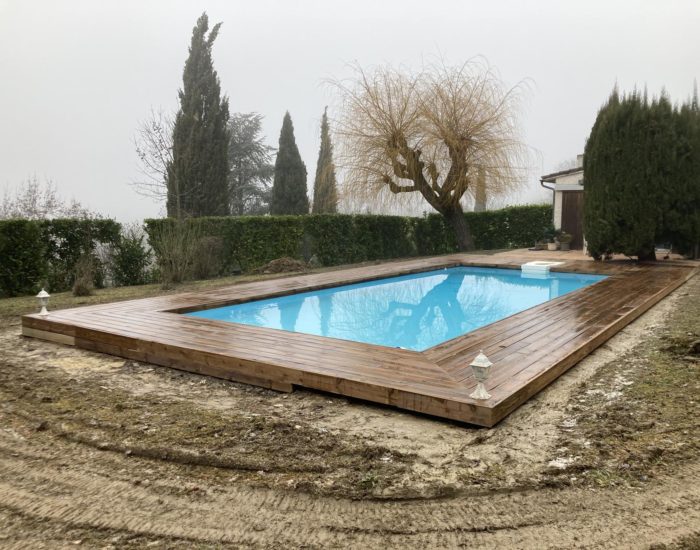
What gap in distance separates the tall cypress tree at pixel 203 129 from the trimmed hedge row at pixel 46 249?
662 cm

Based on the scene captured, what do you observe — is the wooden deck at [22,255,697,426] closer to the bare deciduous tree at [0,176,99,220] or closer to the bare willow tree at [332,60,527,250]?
the bare willow tree at [332,60,527,250]

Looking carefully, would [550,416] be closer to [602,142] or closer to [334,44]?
[602,142]

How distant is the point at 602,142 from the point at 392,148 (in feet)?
15.6

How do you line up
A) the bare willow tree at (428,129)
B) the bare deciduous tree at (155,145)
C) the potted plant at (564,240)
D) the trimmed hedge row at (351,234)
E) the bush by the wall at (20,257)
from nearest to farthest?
the bush by the wall at (20,257) < the trimmed hedge row at (351,234) < the bare willow tree at (428,129) < the bare deciduous tree at (155,145) < the potted plant at (564,240)

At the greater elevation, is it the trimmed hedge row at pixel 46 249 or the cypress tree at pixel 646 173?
→ the cypress tree at pixel 646 173

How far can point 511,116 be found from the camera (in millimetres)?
13508

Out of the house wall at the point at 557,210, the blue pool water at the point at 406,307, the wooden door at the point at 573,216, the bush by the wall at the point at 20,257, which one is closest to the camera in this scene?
the blue pool water at the point at 406,307

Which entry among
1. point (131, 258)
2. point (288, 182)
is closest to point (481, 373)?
point (131, 258)

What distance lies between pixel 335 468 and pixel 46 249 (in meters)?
7.15

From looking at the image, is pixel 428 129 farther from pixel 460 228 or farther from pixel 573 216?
pixel 573 216

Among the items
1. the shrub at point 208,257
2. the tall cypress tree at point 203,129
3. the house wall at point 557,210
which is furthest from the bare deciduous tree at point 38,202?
the house wall at point 557,210

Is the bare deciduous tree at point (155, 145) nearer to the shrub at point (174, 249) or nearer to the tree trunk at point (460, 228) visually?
the shrub at point (174, 249)

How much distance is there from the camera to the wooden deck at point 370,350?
3.06 m

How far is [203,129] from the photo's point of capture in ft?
52.7
